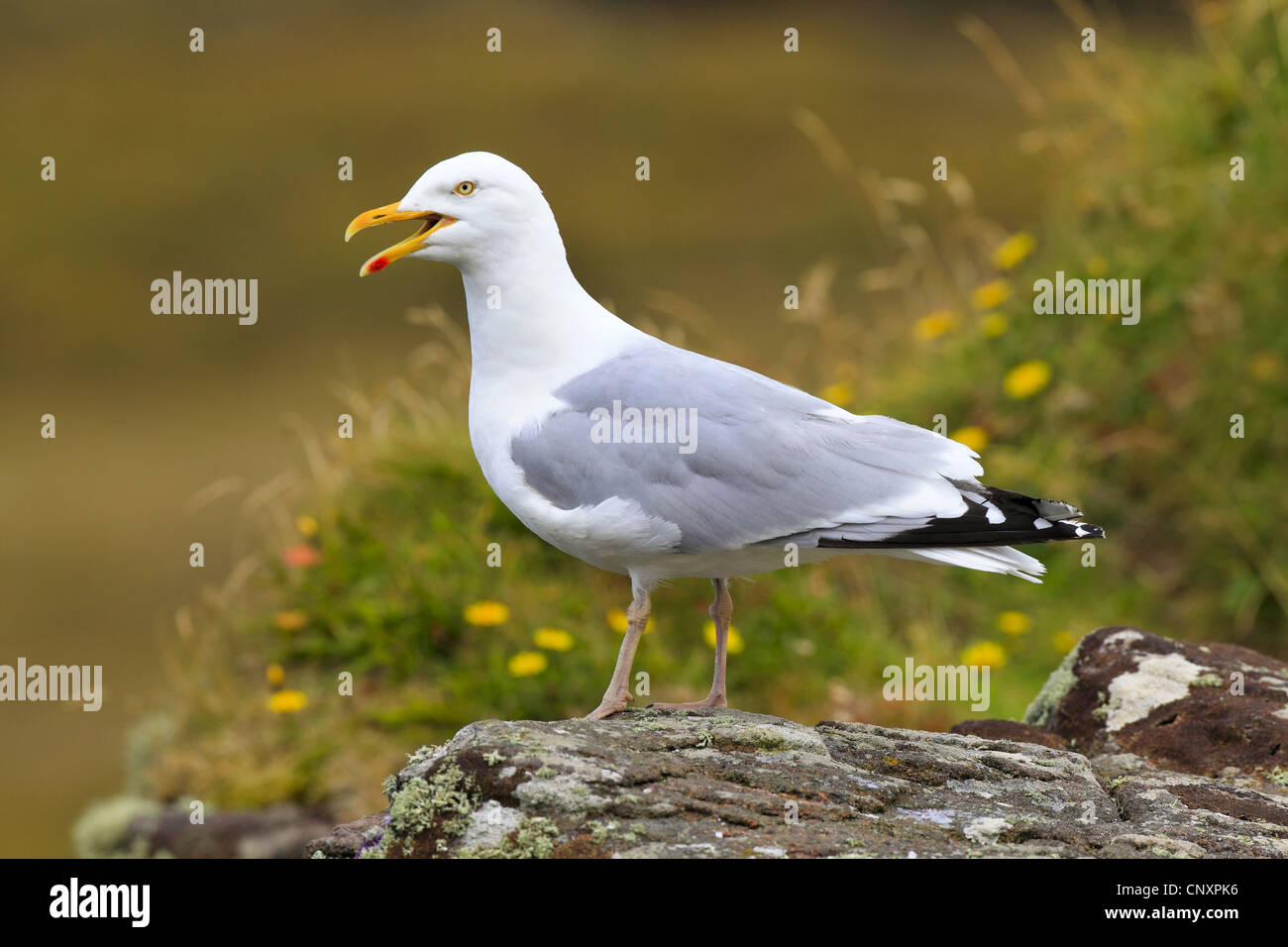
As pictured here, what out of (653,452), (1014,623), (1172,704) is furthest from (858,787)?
(1014,623)

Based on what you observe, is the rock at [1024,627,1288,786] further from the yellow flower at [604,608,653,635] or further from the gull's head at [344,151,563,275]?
the gull's head at [344,151,563,275]

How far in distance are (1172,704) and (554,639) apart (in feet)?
7.37

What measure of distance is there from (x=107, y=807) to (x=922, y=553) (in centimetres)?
362

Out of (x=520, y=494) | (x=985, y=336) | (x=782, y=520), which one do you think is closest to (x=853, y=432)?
(x=782, y=520)

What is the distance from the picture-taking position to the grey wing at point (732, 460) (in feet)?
13.4

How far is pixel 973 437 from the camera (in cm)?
716

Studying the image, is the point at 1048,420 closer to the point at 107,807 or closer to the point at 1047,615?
the point at 1047,615

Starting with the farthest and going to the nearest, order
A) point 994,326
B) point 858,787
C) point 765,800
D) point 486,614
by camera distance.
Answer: point 994,326
point 486,614
point 858,787
point 765,800

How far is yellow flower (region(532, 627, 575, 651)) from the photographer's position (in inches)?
219

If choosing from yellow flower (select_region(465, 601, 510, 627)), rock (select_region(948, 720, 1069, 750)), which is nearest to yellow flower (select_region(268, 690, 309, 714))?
yellow flower (select_region(465, 601, 510, 627))

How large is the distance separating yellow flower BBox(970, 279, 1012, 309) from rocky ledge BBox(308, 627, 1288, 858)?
138 inches

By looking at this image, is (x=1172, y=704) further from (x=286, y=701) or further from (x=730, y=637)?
(x=286, y=701)

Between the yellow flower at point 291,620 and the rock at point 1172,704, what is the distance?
2863 mm

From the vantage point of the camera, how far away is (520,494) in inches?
169
